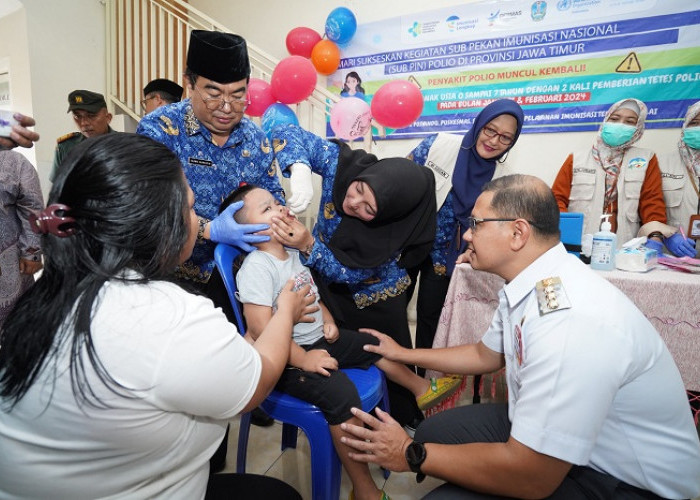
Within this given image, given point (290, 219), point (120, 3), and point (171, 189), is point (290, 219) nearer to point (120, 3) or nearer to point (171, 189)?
point (171, 189)

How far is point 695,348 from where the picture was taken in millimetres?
1624

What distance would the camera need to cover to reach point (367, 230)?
1854 mm

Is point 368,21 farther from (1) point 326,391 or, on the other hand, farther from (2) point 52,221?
(2) point 52,221

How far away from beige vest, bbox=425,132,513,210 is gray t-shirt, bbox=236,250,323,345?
3.70 ft

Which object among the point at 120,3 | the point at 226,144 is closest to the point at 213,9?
the point at 120,3

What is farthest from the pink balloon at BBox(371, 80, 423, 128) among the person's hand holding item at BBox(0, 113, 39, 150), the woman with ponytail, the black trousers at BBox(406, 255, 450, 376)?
the woman with ponytail

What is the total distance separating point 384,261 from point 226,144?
86cm

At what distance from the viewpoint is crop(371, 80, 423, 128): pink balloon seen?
10.4ft

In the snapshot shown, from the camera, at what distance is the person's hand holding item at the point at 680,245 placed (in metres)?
2.12

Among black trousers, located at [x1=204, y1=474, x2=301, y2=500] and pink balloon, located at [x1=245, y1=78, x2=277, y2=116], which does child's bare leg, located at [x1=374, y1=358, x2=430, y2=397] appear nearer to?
black trousers, located at [x1=204, y1=474, x2=301, y2=500]

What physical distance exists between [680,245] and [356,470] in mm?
2098

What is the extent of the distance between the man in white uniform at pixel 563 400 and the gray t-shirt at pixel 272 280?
437mm

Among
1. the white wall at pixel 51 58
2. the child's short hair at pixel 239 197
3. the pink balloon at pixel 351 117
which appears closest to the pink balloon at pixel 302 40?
the pink balloon at pixel 351 117

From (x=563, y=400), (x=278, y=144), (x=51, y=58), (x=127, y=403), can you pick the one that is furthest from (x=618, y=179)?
(x=51, y=58)
